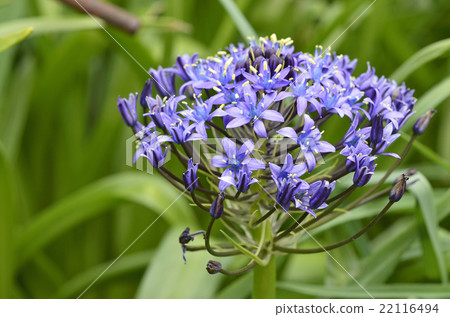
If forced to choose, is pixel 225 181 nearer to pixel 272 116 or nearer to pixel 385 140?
pixel 272 116

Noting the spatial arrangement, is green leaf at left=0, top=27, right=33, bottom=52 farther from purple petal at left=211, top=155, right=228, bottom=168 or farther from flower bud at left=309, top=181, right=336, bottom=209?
flower bud at left=309, top=181, right=336, bottom=209

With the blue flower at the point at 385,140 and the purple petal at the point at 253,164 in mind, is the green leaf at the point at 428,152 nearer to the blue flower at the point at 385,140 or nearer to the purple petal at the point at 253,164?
Result: the blue flower at the point at 385,140

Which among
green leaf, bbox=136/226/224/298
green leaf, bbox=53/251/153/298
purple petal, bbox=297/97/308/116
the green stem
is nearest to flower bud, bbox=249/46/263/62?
purple petal, bbox=297/97/308/116

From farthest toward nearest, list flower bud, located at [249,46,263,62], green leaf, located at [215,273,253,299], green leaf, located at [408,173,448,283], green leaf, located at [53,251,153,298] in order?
green leaf, located at [53,251,153,298], green leaf, located at [215,273,253,299], green leaf, located at [408,173,448,283], flower bud, located at [249,46,263,62]

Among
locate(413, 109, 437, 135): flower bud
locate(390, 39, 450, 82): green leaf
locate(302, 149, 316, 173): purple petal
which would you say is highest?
locate(390, 39, 450, 82): green leaf

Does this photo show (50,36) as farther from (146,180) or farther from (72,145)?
(146,180)

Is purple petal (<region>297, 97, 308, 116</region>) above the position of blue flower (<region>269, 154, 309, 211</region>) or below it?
above
